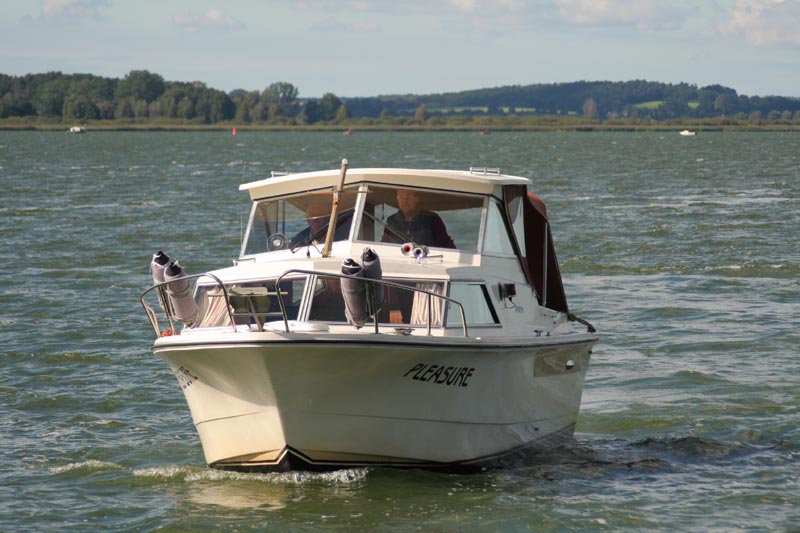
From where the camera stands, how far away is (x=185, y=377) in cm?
1277

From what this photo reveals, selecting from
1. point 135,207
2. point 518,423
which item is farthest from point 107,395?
point 135,207

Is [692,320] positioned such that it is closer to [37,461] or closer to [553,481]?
[553,481]

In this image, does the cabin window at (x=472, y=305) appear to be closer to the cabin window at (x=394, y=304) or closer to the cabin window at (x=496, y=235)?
the cabin window at (x=394, y=304)

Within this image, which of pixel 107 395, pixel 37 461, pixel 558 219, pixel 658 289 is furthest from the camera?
pixel 558 219

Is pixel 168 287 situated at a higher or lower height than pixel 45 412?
higher

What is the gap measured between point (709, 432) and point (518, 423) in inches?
136

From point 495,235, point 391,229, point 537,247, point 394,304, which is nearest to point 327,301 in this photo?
point 394,304

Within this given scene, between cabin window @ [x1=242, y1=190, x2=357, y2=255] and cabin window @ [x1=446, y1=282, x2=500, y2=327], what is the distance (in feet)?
4.48

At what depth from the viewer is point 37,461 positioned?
1441 cm

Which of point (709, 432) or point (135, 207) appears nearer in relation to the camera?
point (709, 432)

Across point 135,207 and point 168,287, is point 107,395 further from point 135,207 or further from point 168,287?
point 135,207

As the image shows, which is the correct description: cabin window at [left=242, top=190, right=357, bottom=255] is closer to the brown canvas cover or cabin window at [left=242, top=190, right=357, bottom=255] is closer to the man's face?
the man's face

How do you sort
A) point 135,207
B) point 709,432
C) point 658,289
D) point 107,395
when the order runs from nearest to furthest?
point 709,432
point 107,395
point 658,289
point 135,207

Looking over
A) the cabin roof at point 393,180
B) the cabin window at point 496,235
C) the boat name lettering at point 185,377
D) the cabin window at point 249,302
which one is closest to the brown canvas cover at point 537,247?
the cabin window at point 496,235
